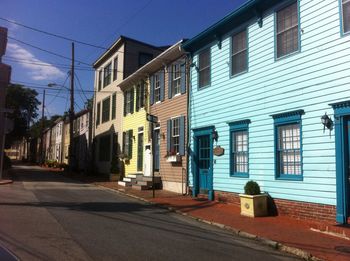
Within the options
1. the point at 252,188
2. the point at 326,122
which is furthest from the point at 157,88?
the point at 326,122

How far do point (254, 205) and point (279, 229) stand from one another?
192 centimetres

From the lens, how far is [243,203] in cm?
1259

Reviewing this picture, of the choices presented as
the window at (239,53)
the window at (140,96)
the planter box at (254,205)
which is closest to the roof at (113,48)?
the window at (140,96)

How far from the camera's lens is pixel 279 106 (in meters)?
12.4

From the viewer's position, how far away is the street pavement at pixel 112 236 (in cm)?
757

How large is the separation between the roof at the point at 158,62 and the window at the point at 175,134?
2920 mm

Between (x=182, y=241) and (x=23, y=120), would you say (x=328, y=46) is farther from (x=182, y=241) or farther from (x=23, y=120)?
(x=23, y=120)

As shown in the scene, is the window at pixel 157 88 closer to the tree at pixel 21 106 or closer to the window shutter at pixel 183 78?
the window shutter at pixel 183 78

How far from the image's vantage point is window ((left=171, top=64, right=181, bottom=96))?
19220 millimetres

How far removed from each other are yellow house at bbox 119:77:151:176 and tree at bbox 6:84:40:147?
80.1 ft

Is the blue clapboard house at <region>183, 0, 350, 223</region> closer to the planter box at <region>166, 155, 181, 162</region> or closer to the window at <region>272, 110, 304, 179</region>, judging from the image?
the window at <region>272, 110, 304, 179</region>

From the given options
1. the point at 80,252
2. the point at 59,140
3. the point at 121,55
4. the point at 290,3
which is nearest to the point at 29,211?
the point at 80,252

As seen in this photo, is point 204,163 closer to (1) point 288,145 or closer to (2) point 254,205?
(2) point 254,205

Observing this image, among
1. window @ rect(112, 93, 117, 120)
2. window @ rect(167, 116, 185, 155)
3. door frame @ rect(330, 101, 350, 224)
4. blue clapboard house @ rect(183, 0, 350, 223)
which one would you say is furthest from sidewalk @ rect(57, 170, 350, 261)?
window @ rect(112, 93, 117, 120)
